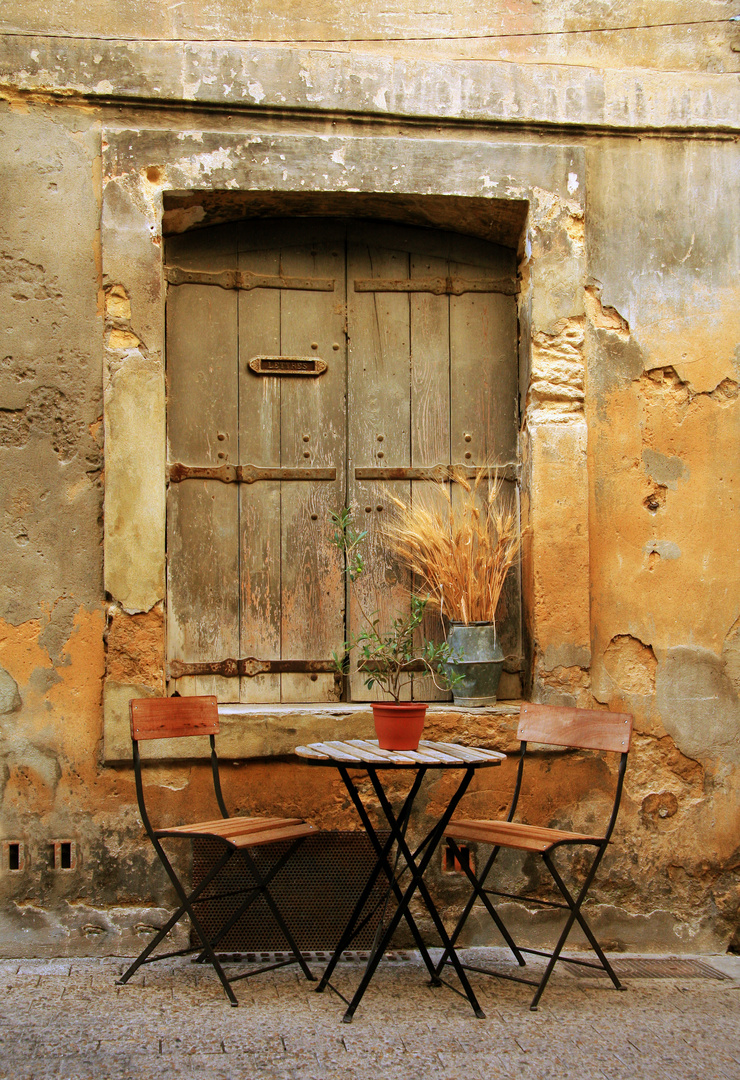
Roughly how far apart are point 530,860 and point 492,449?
164cm

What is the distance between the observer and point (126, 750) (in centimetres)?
338

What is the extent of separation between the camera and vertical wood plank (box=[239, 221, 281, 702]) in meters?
3.76

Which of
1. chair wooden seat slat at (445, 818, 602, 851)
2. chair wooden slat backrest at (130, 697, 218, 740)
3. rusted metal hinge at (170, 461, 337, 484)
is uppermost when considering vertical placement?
rusted metal hinge at (170, 461, 337, 484)

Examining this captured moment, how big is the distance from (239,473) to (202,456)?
0.54 ft

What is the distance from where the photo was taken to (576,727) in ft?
10.3

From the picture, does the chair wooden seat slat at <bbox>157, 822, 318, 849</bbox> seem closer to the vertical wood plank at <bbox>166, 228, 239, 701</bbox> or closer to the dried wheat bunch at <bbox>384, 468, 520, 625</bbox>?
the vertical wood plank at <bbox>166, 228, 239, 701</bbox>

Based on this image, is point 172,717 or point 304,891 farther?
point 304,891

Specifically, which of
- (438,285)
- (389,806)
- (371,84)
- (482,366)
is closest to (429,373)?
(482,366)

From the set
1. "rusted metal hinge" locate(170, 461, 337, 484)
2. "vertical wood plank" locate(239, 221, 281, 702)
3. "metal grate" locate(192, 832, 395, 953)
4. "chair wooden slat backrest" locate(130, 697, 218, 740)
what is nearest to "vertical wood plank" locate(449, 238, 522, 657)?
"rusted metal hinge" locate(170, 461, 337, 484)

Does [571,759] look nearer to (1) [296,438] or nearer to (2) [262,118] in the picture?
(1) [296,438]

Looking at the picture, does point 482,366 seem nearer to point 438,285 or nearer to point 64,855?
point 438,285

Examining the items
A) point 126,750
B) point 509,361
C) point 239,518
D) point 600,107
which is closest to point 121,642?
point 126,750

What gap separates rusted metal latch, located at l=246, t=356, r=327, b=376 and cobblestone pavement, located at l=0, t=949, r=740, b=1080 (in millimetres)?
2250

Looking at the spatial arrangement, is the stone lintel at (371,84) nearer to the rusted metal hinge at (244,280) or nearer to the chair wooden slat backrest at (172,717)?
the rusted metal hinge at (244,280)
